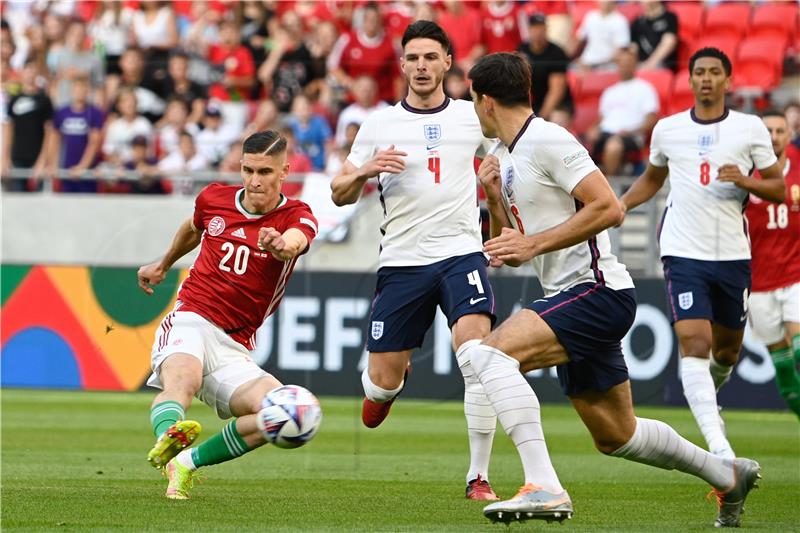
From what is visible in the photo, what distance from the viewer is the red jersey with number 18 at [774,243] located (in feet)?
34.2

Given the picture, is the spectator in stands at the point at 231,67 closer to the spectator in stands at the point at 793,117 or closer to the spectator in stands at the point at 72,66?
the spectator in stands at the point at 72,66

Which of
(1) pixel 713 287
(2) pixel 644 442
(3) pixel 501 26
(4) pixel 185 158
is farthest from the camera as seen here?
(4) pixel 185 158

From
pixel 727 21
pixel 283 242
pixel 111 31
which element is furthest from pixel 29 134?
pixel 283 242

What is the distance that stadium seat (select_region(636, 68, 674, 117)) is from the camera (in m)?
Answer: 15.6

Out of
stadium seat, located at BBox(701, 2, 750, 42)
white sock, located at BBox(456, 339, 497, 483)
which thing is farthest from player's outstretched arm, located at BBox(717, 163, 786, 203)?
stadium seat, located at BBox(701, 2, 750, 42)

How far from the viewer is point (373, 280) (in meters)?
15.3

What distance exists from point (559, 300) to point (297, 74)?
12300mm

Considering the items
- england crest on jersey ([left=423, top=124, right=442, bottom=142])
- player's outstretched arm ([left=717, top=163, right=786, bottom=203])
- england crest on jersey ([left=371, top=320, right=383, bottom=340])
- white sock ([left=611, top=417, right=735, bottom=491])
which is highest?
england crest on jersey ([left=423, top=124, right=442, bottom=142])

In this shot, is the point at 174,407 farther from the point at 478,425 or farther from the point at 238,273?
the point at 478,425

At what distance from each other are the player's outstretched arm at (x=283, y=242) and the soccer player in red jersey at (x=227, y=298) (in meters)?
0.02

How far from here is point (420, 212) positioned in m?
8.25

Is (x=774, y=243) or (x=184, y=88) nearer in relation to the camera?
(x=774, y=243)

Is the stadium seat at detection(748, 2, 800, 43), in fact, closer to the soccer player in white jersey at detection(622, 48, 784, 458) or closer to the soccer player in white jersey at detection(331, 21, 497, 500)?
the soccer player in white jersey at detection(622, 48, 784, 458)

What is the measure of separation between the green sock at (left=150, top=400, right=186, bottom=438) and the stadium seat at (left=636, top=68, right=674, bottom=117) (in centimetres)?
995
